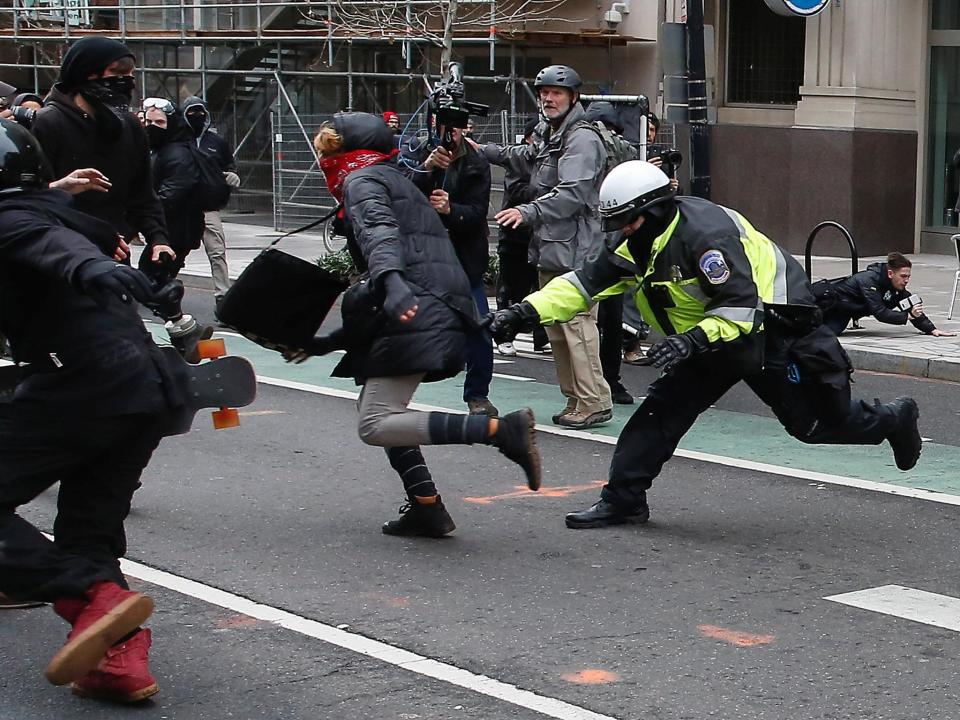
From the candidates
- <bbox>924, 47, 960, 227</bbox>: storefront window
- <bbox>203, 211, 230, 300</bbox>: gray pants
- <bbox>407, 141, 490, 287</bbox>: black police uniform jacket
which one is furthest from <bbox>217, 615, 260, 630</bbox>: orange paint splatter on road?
<bbox>924, 47, 960, 227</bbox>: storefront window

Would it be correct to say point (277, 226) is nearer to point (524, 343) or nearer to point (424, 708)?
point (524, 343)

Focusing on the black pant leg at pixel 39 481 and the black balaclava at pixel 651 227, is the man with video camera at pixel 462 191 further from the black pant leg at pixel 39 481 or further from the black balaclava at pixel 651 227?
the black pant leg at pixel 39 481

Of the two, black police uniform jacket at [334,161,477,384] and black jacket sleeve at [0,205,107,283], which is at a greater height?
black jacket sleeve at [0,205,107,283]

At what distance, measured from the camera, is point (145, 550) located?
6.32 meters

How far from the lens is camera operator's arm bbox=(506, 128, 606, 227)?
29.8ft

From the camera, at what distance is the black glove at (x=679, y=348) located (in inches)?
243

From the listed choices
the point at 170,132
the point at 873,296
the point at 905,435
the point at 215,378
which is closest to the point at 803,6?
the point at 873,296

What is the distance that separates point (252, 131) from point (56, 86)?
59.3 ft

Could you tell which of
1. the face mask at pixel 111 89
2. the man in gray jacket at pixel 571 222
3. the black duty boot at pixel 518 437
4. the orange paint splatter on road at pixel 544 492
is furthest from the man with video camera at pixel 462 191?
the black duty boot at pixel 518 437

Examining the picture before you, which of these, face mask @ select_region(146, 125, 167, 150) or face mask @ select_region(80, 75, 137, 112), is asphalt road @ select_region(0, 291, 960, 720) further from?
face mask @ select_region(146, 125, 167, 150)

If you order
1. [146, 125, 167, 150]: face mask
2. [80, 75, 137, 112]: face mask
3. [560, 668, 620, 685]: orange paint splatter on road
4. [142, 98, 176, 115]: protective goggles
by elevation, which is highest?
[80, 75, 137, 112]: face mask

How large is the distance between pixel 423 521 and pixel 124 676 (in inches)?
82.0

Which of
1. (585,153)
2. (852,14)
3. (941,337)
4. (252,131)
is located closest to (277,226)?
(252,131)

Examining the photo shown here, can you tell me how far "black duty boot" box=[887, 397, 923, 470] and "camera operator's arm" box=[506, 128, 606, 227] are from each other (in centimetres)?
258
